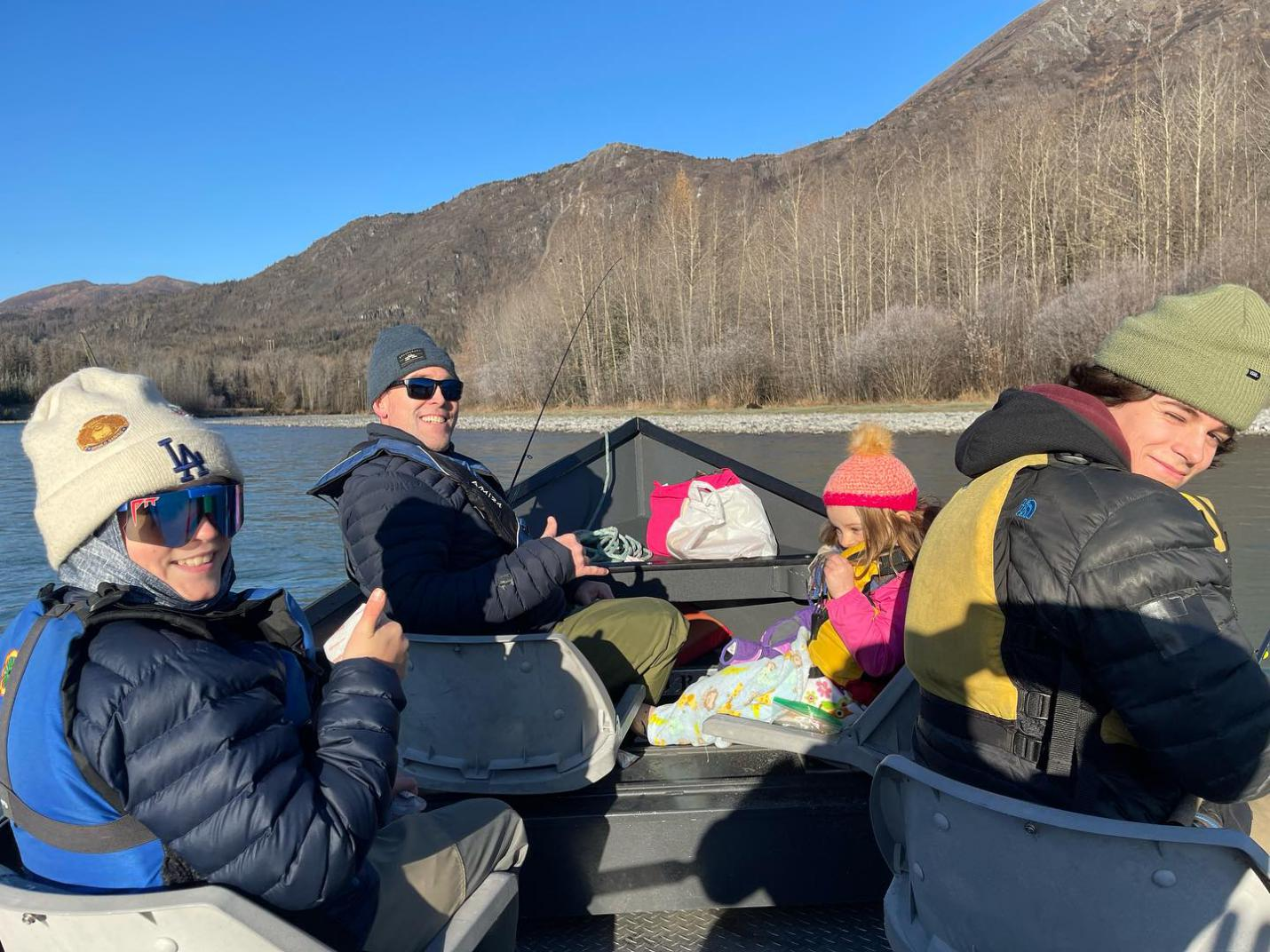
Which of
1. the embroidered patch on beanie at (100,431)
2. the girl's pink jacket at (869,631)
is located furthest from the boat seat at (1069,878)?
the embroidered patch on beanie at (100,431)

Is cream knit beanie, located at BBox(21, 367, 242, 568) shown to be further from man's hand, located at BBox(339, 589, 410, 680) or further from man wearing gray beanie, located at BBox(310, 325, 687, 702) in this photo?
man wearing gray beanie, located at BBox(310, 325, 687, 702)

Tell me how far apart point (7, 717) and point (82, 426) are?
402 mm

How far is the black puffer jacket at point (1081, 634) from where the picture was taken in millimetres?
1300

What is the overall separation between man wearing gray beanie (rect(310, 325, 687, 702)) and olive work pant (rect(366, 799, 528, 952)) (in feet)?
2.34

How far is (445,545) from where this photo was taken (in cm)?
253

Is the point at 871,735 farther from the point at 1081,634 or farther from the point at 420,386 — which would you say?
the point at 420,386

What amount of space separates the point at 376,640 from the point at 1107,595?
1.03 metres

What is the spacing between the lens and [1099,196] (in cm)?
3853

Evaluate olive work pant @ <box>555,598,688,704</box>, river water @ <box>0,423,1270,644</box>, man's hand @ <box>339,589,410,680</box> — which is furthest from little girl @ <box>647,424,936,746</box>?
river water @ <box>0,423,1270,644</box>

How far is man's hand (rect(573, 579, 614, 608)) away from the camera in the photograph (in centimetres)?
336

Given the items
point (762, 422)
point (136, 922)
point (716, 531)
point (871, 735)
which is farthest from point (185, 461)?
point (762, 422)

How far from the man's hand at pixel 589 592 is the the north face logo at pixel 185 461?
2033 millimetres

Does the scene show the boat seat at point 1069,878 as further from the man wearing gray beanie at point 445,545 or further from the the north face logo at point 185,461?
the man wearing gray beanie at point 445,545

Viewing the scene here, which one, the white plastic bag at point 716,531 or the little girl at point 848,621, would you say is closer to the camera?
the little girl at point 848,621
